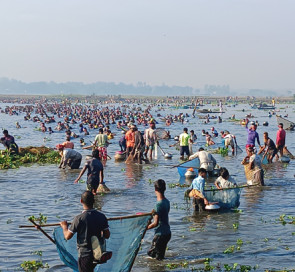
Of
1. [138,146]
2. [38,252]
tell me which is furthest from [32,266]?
[138,146]

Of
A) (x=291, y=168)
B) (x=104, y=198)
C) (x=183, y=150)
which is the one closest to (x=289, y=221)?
(x=104, y=198)

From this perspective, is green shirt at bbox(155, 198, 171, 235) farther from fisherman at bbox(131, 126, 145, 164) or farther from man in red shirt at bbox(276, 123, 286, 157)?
man in red shirt at bbox(276, 123, 286, 157)

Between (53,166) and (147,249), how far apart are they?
13828 millimetres

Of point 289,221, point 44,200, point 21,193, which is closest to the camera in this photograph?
point 289,221

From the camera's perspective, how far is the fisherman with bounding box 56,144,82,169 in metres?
21.5

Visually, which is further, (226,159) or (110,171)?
(226,159)

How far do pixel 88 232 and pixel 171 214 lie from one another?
7.13 meters

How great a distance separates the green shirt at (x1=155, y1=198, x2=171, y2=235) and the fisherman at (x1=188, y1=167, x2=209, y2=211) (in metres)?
3.92

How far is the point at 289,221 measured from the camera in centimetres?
1381

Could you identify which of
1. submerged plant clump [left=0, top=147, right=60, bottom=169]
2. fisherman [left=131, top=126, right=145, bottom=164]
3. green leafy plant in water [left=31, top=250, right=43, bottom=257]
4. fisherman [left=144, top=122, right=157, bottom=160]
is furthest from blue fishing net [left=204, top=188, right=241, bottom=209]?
submerged plant clump [left=0, top=147, right=60, bottom=169]

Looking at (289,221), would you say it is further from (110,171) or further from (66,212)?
(110,171)

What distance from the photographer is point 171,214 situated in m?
14.5

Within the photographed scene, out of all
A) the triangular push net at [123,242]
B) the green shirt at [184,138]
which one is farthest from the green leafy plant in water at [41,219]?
the green shirt at [184,138]

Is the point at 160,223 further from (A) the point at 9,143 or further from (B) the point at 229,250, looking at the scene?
(A) the point at 9,143
